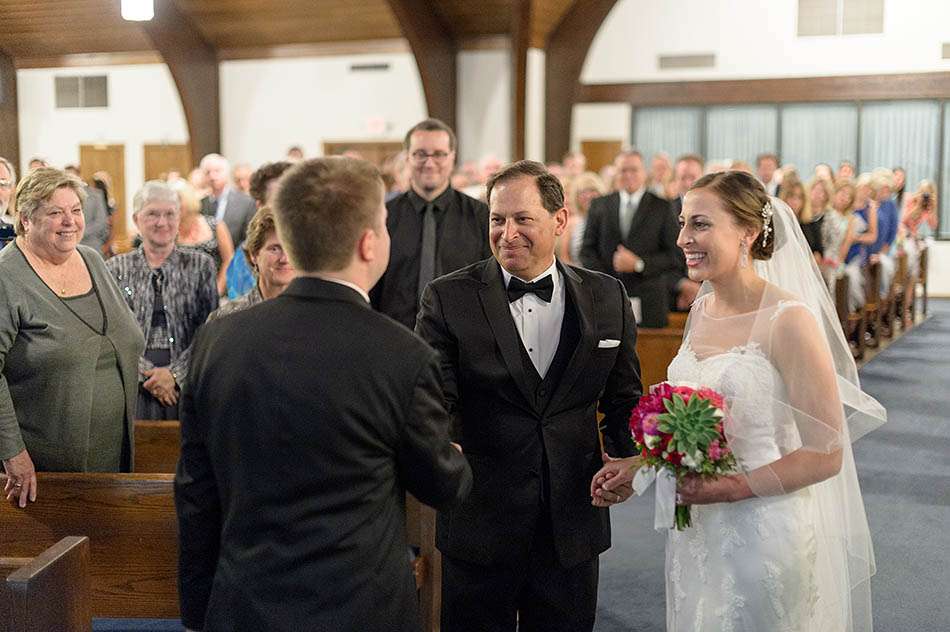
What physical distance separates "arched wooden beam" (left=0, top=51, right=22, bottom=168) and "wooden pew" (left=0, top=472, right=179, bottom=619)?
2.17 m

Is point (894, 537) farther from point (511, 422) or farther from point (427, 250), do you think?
point (511, 422)

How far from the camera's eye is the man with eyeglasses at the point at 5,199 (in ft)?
13.6

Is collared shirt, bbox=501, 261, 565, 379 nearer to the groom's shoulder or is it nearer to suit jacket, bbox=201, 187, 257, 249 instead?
the groom's shoulder

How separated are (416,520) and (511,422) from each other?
0.98 meters

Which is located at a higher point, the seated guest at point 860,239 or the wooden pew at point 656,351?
the seated guest at point 860,239

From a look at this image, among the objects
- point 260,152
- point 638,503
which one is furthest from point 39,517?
point 260,152

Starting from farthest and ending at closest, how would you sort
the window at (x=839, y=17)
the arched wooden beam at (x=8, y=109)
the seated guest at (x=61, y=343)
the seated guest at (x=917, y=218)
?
the window at (x=839, y=17) < the seated guest at (x=917, y=218) < the arched wooden beam at (x=8, y=109) < the seated guest at (x=61, y=343)

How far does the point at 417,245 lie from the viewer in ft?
14.7

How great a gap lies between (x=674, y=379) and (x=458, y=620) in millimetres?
794

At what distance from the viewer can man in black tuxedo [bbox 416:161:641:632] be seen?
2.56 meters

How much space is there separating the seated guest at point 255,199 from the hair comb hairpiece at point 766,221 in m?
2.40

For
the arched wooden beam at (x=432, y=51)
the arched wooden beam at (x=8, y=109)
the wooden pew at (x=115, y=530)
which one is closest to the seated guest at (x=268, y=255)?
the wooden pew at (x=115, y=530)

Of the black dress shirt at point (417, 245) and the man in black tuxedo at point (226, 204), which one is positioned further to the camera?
the man in black tuxedo at point (226, 204)

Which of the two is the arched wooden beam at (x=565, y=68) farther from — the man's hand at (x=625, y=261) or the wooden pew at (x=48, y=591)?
the wooden pew at (x=48, y=591)
